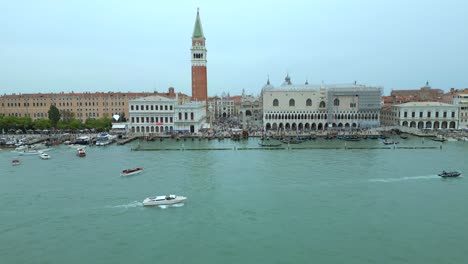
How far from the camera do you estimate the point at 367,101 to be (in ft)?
144

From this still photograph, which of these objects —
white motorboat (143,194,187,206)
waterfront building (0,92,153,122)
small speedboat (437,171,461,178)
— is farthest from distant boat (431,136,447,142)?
waterfront building (0,92,153,122)

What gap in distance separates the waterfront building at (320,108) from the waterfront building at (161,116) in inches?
409

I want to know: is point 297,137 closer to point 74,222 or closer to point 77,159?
point 77,159

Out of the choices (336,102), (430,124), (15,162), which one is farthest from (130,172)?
(430,124)

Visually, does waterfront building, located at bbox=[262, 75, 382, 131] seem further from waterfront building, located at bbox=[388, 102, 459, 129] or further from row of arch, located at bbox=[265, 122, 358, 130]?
waterfront building, located at bbox=[388, 102, 459, 129]

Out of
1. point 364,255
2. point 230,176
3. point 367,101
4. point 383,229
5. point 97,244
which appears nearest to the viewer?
point 364,255

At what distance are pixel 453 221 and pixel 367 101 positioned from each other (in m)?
32.7

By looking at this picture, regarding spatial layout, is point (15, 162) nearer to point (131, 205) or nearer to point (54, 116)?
point (131, 205)

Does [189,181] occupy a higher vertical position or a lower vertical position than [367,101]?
lower

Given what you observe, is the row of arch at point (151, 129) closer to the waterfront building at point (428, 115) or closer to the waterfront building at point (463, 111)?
the waterfront building at point (428, 115)

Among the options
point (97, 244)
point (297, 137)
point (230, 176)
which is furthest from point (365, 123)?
point (97, 244)

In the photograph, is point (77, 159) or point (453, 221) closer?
point (453, 221)

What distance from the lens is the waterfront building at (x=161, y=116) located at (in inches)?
1559

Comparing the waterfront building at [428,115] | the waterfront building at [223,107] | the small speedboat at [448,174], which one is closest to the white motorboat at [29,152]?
the small speedboat at [448,174]
